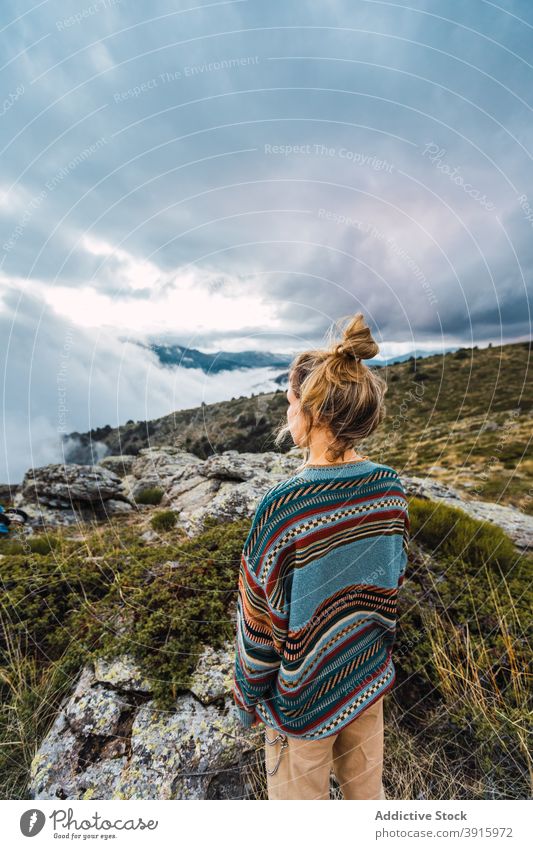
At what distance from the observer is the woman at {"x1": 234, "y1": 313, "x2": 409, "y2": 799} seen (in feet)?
6.08

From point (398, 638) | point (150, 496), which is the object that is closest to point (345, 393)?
point (398, 638)

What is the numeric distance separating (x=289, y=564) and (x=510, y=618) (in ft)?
11.0

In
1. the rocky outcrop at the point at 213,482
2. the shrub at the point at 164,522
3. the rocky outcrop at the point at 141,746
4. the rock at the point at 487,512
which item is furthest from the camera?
the shrub at the point at 164,522

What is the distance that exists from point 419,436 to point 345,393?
1916cm

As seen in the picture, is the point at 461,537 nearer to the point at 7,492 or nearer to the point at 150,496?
the point at 150,496

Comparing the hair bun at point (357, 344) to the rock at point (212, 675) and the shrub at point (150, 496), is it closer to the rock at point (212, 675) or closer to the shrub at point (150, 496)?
the rock at point (212, 675)

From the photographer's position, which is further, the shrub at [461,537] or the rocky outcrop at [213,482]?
the rocky outcrop at [213,482]

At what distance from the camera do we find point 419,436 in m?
19.4

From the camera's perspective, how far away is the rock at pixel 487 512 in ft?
18.8

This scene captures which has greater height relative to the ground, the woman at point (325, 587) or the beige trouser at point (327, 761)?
the woman at point (325, 587)

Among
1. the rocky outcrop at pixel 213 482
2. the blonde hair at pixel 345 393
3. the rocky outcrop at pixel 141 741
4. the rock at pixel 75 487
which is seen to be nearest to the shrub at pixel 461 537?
the rocky outcrop at pixel 213 482
